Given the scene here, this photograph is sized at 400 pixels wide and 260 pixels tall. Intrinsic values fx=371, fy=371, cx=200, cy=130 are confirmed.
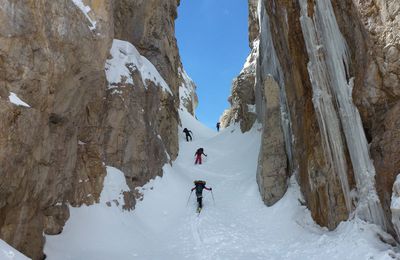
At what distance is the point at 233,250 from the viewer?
50.5 ft

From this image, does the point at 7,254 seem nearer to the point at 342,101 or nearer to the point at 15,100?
the point at 15,100

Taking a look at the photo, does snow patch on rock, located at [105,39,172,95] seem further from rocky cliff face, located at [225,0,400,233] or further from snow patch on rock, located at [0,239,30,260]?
snow patch on rock, located at [0,239,30,260]

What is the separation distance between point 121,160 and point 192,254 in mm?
7485

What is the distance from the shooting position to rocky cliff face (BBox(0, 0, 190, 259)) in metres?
10.9

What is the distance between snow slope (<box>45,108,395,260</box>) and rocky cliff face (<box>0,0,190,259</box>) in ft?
2.95

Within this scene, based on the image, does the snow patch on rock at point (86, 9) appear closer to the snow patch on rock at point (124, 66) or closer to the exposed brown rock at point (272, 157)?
the snow patch on rock at point (124, 66)

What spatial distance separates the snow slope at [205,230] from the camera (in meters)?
13.5

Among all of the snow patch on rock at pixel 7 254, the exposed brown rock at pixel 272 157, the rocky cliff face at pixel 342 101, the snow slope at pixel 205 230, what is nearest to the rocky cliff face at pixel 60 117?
the snow slope at pixel 205 230

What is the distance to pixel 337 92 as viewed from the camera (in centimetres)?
1473

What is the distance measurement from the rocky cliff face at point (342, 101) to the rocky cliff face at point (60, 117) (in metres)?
8.70

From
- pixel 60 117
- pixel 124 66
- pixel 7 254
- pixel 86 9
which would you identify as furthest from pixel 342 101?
pixel 124 66

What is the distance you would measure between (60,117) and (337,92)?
10752 mm

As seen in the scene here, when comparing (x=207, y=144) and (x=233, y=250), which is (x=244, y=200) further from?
(x=207, y=144)

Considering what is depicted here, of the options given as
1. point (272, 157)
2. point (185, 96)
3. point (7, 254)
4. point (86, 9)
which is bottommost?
point (7, 254)
